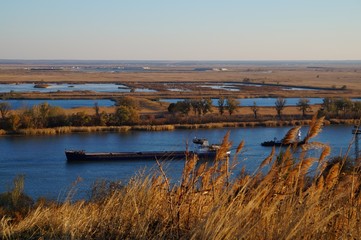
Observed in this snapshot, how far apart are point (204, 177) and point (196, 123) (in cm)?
2426

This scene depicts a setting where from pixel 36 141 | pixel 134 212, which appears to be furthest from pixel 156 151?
pixel 134 212

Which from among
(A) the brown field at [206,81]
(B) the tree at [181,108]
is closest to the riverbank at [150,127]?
(B) the tree at [181,108]

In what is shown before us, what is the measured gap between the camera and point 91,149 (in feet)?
67.8

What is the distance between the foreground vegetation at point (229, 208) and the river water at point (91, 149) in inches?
309

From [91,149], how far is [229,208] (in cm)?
1895

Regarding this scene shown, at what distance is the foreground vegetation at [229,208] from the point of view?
6.48ft

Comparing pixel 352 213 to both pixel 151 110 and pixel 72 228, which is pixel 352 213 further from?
pixel 151 110

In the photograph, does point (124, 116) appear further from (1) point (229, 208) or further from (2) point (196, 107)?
(1) point (229, 208)

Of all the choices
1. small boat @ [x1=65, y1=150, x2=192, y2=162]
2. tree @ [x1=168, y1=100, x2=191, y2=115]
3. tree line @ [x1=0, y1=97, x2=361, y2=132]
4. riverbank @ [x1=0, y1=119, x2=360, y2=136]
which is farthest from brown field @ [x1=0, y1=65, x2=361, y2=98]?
small boat @ [x1=65, y1=150, x2=192, y2=162]

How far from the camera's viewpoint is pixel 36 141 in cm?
2205

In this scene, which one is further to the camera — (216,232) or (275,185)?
(275,185)

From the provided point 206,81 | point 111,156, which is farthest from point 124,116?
point 206,81

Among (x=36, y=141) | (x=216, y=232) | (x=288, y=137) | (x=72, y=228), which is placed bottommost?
(x=36, y=141)

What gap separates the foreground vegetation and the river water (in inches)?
309
